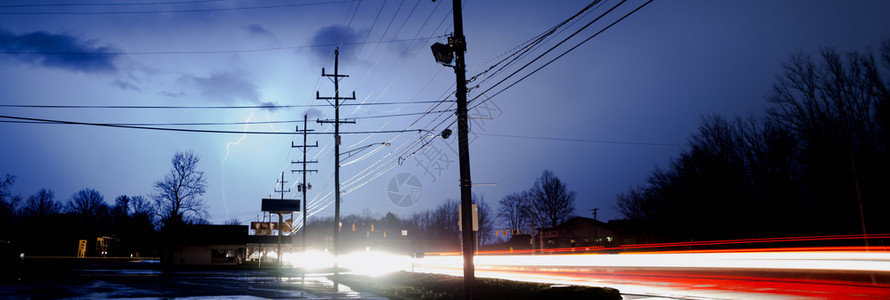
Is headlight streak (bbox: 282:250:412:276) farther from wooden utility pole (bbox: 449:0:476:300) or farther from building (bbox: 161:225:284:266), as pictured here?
wooden utility pole (bbox: 449:0:476:300)

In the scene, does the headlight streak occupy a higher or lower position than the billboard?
lower

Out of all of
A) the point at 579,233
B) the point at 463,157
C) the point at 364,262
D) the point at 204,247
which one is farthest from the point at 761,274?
the point at 579,233

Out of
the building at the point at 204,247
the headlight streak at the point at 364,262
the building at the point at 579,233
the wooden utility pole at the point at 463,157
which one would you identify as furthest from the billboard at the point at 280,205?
the wooden utility pole at the point at 463,157

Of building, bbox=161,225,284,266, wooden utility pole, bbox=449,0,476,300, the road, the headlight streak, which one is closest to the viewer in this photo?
wooden utility pole, bbox=449,0,476,300

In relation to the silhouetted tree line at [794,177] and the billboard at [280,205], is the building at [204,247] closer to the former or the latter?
the billboard at [280,205]

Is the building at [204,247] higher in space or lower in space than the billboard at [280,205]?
lower

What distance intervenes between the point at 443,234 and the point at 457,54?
413 feet

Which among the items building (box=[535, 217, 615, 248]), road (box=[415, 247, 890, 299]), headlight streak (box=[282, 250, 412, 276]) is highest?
building (box=[535, 217, 615, 248])

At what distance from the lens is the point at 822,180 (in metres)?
38.6

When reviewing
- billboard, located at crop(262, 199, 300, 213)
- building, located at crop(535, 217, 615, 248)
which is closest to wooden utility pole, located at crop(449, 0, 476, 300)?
billboard, located at crop(262, 199, 300, 213)

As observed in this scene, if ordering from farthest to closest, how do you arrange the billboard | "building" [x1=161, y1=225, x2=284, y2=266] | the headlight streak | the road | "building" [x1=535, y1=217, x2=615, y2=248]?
1. "building" [x1=535, y1=217, x2=615, y2=248]
2. the billboard
3. "building" [x1=161, y1=225, x2=284, y2=266]
4. the headlight streak
5. the road

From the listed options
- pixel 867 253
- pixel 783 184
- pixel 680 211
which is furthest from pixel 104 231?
pixel 867 253

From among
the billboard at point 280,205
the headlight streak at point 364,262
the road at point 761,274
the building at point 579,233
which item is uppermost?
the billboard at point 280,205

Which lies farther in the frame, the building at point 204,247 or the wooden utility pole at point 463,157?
the building at point 204,247
